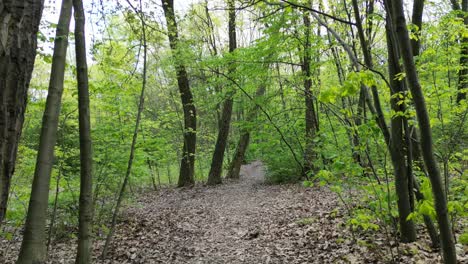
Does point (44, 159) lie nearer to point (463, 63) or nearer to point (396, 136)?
point (396, 136)

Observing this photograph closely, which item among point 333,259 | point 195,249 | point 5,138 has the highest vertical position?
point 5,138

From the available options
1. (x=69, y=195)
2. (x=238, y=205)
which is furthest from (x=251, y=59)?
(x=69, y=195)

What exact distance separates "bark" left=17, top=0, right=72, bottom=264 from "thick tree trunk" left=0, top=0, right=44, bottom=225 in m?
2.88

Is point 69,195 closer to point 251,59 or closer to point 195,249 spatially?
point 195,249

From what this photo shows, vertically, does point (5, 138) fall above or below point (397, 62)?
below

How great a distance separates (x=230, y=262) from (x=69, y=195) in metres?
3.83

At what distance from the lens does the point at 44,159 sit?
4418 millimetres

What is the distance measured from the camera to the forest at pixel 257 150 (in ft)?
6.97

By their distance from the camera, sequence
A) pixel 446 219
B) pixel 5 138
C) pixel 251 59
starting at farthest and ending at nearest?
pixel 251 59
pixel 446 219
pixel 5 138

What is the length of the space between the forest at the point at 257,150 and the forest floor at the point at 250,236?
0.03m

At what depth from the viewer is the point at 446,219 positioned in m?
2.00

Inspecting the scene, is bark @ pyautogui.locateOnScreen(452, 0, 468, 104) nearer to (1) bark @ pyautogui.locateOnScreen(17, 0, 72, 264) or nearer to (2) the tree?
(2) the tree

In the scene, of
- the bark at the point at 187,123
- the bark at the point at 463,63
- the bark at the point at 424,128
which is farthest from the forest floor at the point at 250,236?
the bark at the point at 187,123

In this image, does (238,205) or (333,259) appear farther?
(238,205)
